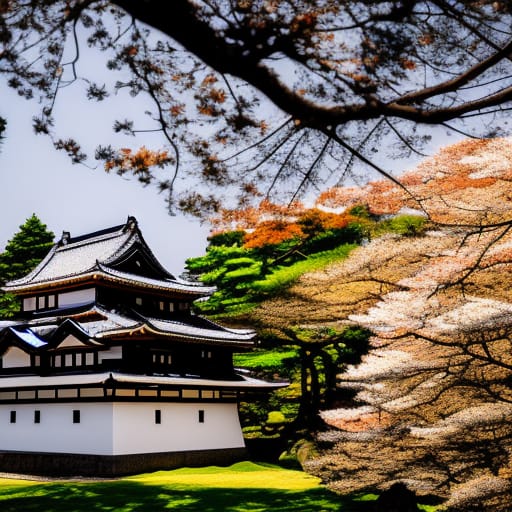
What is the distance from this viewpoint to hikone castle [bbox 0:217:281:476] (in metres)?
16.5

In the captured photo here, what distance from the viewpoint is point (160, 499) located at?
463 inches

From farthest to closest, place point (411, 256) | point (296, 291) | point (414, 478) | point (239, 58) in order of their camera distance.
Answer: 1. point (296, 291)
2. point (411, 256)
3. point (414, 478)
4. point (239, 58)

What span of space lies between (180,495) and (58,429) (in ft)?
20.9

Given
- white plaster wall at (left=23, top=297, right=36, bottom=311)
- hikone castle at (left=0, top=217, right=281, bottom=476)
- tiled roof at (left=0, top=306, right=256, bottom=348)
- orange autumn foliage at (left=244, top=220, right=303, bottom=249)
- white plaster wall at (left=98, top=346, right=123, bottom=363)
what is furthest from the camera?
white plaster wall at (left=23, top=297, right=36, bottom=311)

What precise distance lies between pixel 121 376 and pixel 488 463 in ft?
34.5

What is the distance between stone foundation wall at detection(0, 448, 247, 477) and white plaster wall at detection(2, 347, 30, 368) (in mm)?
2584

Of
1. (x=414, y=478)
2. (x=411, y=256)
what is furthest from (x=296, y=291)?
(x=414, y=478)

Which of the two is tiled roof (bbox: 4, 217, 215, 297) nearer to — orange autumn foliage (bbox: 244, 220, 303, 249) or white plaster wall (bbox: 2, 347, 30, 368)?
white plaster wall (bbox: 2, 347, 30, 368)

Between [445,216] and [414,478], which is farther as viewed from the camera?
[445,216]

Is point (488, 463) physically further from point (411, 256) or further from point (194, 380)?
point (194, 380)

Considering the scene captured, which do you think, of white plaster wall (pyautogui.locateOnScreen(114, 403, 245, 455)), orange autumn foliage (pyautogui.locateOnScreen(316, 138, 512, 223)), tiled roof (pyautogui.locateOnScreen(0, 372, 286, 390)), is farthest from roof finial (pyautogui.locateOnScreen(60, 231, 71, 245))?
orange autumn foliage (pyautogui.locateOnScreen(316, 138, 512, 223))

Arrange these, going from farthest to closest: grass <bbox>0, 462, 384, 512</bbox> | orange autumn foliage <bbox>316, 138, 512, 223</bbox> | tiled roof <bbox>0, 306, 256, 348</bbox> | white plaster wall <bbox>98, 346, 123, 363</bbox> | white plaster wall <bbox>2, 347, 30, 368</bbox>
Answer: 1. white plaster wall <bbox>2, 347, 30, 368</bbox>
2. white plaster wall <bbox>98, 346, 123, 363</bbox>
3. tiled roof <bbox>0, 306, 256, 348</bbox>
4. grass <bbox>0, 462, 384, 512</bbox>
5. orange autumn foliage <bbox>316, 138, 512, 223</bbox>

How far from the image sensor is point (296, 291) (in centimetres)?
1305

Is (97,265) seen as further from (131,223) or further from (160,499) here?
(160,499)
